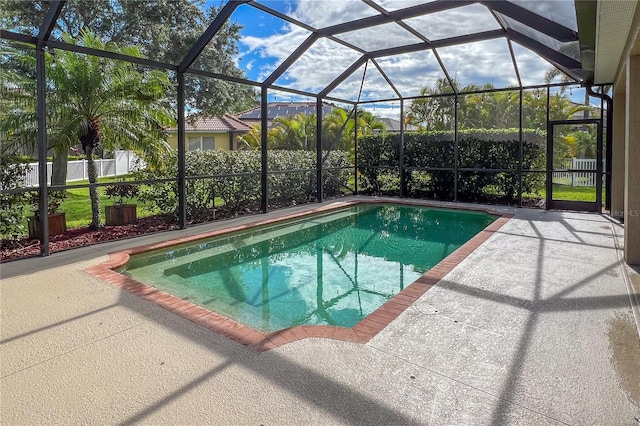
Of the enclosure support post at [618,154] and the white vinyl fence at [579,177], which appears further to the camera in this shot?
the white vinyl fence at [579,177]

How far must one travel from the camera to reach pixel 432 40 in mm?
8844

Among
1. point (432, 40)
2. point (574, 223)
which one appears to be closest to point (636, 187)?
point (574, 223)

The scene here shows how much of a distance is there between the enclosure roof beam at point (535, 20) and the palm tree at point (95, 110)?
18.3 ft

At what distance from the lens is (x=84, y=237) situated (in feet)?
22.4

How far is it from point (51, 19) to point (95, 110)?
220cm

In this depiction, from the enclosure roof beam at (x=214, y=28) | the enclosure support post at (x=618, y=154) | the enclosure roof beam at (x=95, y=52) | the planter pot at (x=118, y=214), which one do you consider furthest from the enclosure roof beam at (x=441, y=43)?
the planter pot at (x=118, y=214)

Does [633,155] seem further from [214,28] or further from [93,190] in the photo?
[93,190]

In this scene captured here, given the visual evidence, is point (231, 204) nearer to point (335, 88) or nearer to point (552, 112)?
point (335, 88)

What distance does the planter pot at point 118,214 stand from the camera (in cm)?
774

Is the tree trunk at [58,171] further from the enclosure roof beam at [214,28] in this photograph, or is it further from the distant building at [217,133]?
the distant building at [217,133]

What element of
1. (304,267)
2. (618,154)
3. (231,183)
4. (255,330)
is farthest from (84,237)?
(618,154)

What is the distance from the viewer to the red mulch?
19.1ft

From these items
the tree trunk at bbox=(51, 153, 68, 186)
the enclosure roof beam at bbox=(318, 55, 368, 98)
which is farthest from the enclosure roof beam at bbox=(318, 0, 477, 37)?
the tree trunk at bbox=(51, 153, 68, 186)

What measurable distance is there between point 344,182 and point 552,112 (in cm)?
809
